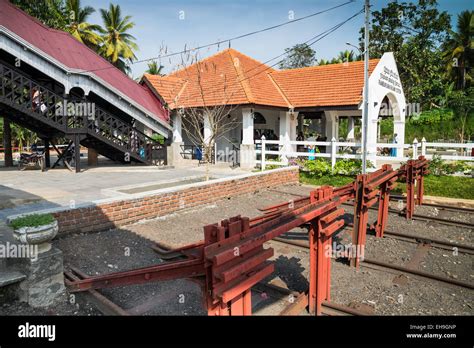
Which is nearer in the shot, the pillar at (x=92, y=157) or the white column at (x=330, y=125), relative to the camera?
the pillar at (x=92, y=157)

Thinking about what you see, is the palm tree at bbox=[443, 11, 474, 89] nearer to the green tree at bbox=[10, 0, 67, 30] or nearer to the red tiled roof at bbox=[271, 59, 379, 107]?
the red tiled roof at bbox=[271, 59, 379, 107]

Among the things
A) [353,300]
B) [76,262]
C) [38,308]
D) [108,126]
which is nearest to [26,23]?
[108,126]

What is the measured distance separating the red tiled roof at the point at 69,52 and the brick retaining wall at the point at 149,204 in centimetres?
701

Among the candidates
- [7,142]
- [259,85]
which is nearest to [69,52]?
[7,142]

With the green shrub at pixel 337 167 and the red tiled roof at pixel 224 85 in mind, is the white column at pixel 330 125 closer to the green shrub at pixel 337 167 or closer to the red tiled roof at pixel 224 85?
the red tiled roof at pixel 224 85

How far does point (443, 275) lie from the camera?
20.1 feet

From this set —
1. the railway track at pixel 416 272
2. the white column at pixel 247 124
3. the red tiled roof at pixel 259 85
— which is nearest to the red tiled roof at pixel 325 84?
the red tiled roof at pixel 259 85

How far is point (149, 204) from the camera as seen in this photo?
29.0 ft

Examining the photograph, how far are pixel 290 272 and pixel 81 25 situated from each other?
31.2 metres

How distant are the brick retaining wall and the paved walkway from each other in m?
0.85

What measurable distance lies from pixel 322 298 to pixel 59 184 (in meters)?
9.87

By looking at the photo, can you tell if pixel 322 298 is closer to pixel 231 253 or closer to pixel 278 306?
pixel 278 306

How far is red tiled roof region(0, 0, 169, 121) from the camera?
42.5ft

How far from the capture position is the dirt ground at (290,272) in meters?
4.82
